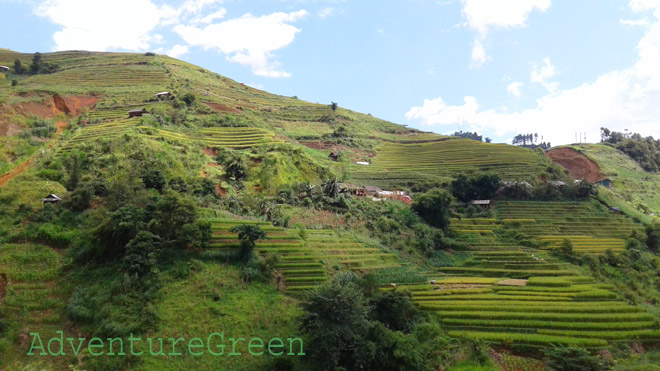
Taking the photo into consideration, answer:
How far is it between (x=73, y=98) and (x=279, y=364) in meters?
49.9

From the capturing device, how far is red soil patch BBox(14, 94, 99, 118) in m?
44.6

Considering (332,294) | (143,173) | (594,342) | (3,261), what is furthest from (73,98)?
(594,342)

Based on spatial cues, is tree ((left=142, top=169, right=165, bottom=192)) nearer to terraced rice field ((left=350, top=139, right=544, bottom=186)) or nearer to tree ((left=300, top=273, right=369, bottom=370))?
tree ((left=300, top=273, right=369, bottom=370))

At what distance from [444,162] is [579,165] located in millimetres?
26267

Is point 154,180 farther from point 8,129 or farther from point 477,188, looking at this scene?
point 477,188

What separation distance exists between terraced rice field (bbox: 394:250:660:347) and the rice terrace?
14cm

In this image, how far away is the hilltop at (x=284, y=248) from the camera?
19609 mm

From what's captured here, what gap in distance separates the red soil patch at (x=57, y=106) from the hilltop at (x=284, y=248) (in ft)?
0.68

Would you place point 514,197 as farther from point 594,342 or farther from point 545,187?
point 594,342

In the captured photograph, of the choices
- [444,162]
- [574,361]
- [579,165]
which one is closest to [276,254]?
[574,361]

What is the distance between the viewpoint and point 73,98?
52.8 metres

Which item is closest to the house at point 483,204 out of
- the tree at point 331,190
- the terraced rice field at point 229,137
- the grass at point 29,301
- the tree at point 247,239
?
the tree at point 331,190

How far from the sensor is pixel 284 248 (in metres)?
27.4

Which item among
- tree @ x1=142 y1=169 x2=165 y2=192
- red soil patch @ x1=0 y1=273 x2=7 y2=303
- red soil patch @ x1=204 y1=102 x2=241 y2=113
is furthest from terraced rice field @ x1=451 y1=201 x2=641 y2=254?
red soil patch @ x1=204 y1=102 x2=241 y2=113
